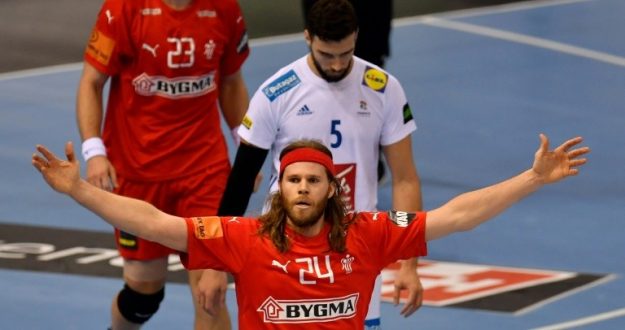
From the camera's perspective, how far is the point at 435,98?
16.0m

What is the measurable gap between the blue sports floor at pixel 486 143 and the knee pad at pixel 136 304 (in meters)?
1.05

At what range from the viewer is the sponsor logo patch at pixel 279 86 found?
840cm

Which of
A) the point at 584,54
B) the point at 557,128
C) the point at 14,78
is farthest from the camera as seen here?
the point at 584,54

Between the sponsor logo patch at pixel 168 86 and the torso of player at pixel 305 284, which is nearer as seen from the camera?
the torso of player at pixel 305 284

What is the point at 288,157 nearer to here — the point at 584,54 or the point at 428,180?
the point at 428,180

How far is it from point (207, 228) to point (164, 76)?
7.13ft

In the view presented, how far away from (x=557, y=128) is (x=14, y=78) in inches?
207

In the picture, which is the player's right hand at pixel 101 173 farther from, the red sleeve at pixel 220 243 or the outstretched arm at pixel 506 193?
the outstretched arm at pixel 506 193

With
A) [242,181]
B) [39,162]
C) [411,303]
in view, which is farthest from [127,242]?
[39,162]

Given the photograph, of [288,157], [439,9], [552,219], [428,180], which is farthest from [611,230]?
[439,9]

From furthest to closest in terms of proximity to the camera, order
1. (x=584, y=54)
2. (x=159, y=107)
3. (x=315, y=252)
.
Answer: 1. (x=584, y=54)
2. (x=159, y=107)
3. (x=315, y=252)

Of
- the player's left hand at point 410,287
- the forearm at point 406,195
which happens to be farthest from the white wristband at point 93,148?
the player's left hand at point 410,287

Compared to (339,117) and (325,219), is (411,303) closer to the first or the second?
(339,117)

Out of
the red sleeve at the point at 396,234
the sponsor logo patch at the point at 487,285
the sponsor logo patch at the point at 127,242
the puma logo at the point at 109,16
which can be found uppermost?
the puma logo at the point at 109,16
